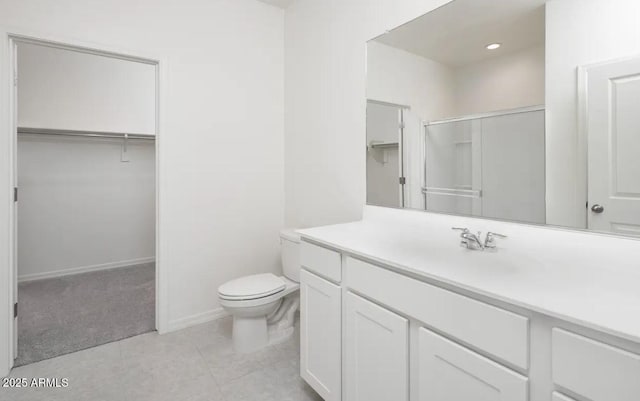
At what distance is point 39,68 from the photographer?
124 inches

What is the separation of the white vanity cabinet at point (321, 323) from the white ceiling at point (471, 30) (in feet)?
3.66

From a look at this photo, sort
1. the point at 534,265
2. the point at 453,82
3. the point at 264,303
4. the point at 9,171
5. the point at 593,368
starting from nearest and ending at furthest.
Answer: the point at 593,368, the point at 534,265, the point at 453,82, the point at 9,171, the point at 264,303

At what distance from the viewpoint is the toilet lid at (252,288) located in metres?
1.91

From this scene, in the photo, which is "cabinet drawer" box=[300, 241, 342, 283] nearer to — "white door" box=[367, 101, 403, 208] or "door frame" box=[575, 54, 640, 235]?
"white door" box=[367, 101, 403, 208]

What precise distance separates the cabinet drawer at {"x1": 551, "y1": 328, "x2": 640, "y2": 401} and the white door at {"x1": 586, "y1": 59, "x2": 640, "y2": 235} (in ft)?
2.00

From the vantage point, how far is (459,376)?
901 millimetres

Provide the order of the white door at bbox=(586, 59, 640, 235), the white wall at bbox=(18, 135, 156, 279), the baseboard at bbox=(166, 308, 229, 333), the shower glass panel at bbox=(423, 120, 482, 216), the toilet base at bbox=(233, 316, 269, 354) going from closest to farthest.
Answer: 1. the white door at bbox=(586, 59, 640, 235)
2. the shower glass panel at bbox=(423, 120, 482, 216)
3. the toilet base at bbox=(233, 316, 269, 354)
4. the baseboard at bbox=(166, 308, 229, 333)
5. the white wall at bbox=(18, 135, 156, 279)

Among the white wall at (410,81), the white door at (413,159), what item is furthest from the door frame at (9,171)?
the white door at (413,159)

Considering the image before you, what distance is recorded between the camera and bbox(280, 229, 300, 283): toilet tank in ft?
7.25

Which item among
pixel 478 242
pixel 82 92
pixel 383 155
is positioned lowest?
pixel 478 242

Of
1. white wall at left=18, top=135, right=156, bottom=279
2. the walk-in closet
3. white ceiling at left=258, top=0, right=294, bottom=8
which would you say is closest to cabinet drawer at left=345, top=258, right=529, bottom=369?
the walk-in closet

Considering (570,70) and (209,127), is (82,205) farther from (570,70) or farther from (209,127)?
(570,70)

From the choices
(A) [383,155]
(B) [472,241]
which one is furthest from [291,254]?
(B) [472,241]

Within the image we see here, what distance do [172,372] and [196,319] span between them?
621 millimetres
